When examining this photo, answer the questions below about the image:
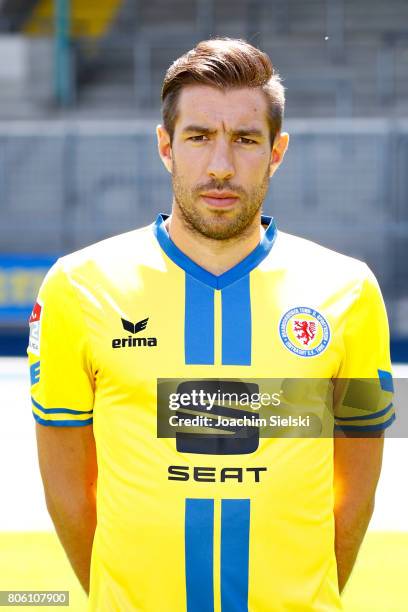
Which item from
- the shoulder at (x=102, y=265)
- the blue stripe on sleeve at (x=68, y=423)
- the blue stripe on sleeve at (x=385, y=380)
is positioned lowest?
the blue stripe on sleeve at (x=68, y=423)

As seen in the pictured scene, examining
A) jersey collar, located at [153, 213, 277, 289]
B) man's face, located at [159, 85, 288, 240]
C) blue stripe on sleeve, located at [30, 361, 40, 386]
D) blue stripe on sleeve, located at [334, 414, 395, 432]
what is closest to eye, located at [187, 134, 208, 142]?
man's face, located at [159, 85, 288, 240]

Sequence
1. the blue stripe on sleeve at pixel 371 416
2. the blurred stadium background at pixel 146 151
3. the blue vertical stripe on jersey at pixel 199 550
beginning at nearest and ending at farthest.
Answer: the blue vertical stripe on jersey at pixel 199 550 → the blue stripe on sleeve at pixel 371 416 → the blurred stadium background at pixel 146 151

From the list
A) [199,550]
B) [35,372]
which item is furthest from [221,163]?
[199,550]

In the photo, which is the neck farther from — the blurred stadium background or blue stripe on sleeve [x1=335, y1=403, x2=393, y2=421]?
the blurred stadium background

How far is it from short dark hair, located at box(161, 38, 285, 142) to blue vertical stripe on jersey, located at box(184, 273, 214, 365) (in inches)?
12.4

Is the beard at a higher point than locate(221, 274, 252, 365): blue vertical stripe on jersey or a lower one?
higher

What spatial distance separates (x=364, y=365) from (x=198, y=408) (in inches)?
13.6

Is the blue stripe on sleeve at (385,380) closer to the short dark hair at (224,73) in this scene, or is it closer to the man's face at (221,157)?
the man's face at (221,157)

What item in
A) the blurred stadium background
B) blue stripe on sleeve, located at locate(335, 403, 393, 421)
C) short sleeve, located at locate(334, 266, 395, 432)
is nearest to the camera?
short sleeve, located at locate(334, 266, 395, 432)

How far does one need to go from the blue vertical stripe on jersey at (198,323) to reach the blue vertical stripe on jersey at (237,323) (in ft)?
0.09

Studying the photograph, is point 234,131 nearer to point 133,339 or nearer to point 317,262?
point 317,262

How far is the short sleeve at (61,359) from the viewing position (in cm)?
223

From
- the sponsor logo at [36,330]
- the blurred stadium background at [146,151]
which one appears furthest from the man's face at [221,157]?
the blurred stadium background at [146,151]

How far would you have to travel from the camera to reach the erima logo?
2.20m
